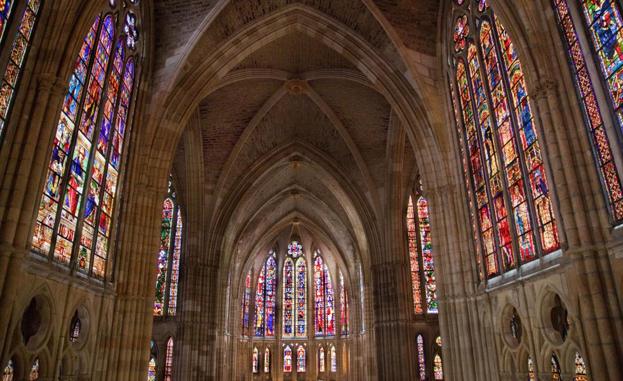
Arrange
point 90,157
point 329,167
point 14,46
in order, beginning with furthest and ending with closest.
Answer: point 329,167 → point 90,157 → point 14,46

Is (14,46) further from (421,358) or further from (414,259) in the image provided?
(421,358)

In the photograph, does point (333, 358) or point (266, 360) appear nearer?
point (333, 358)

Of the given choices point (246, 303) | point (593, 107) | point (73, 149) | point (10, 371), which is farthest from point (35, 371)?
point (246, 303)

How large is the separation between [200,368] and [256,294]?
692 inches

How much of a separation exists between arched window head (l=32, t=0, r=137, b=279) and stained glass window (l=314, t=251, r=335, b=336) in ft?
89.0

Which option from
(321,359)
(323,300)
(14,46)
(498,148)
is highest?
(323,300)

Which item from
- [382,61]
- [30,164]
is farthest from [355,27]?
[30,164]

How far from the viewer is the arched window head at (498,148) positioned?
29.9 feet

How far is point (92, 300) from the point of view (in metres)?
10.2

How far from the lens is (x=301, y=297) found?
37.3 m

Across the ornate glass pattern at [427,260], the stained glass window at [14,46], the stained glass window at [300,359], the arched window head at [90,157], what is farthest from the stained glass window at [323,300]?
the stained glass window at [14,46]

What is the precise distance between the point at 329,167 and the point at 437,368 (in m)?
10.2

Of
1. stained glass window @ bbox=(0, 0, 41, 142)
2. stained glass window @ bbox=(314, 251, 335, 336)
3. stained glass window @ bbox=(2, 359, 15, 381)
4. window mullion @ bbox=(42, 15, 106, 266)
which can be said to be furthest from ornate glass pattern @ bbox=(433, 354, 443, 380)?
stained glass window @ bbox=(0, 0, 41, 142)

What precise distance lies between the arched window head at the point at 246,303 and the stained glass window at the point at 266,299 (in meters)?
0.88
